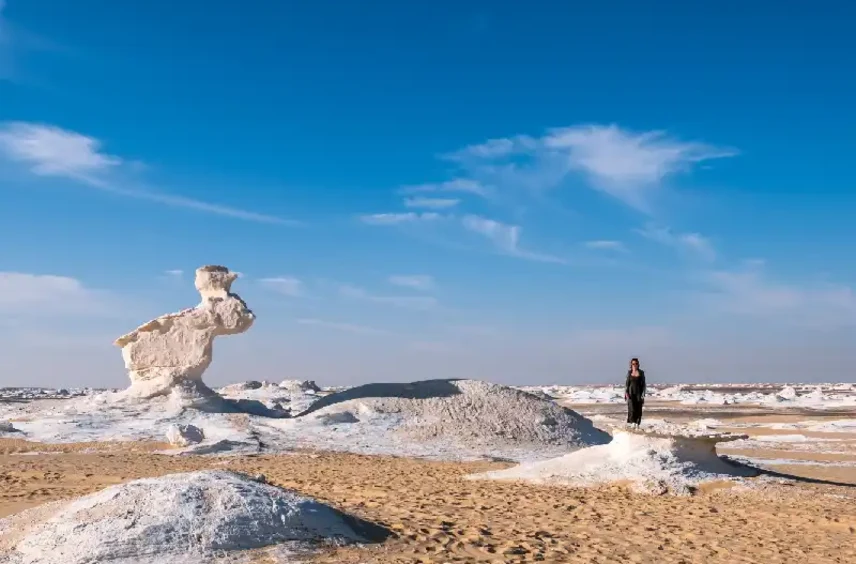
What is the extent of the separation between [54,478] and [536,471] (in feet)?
29.7

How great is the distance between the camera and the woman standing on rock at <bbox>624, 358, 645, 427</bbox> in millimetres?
12759

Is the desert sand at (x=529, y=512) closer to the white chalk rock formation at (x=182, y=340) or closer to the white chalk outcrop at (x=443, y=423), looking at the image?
the white chalk outcrop at (x=443, y=423)

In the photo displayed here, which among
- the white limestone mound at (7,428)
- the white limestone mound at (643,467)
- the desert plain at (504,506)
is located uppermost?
the white limestone mound at (643,467)

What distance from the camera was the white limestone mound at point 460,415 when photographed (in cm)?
2197

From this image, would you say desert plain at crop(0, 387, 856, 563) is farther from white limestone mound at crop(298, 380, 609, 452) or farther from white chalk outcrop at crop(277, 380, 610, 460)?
white limestone mound at crop(298, 380, 609, 452)

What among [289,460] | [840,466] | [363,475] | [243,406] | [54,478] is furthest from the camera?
[243,406]

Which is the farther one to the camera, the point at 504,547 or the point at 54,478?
the point at 54,478

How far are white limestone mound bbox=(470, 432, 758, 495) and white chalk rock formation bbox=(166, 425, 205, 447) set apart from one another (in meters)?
Result: 8.66

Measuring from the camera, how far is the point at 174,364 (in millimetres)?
27781

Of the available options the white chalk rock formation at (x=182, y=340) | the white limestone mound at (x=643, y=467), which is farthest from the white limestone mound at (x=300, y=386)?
the white limestone mound at (x=643, y=467)

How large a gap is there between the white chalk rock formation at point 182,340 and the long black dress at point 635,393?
1790cm

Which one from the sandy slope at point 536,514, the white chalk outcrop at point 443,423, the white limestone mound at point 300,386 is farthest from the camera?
the white limestone mound at point 300,386

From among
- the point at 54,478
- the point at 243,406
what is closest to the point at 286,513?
the point at 54,478

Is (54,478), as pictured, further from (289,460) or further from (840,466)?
(840,466)
